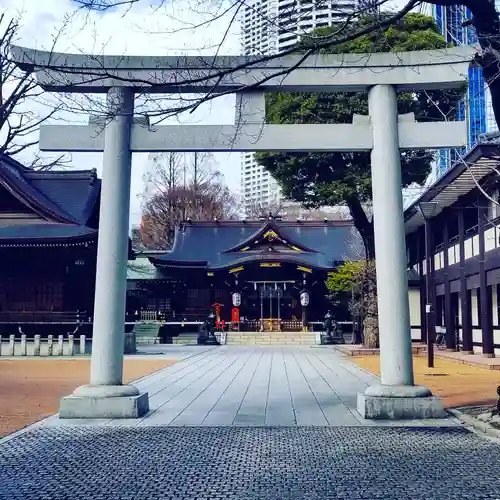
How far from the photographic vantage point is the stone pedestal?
8.09 meters

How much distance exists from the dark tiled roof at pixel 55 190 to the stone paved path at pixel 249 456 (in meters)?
17.4

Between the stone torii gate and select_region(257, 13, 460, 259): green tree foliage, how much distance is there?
32.7ft

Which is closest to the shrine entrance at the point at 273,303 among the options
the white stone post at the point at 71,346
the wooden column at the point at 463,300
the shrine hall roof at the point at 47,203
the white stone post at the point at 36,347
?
the shrine hall roof at the point at 47,203

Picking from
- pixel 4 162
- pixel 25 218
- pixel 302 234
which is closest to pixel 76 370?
pixel 25 218

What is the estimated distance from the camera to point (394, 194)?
335 inches

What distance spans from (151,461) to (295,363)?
41.2 feet

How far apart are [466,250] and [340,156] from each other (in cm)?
592

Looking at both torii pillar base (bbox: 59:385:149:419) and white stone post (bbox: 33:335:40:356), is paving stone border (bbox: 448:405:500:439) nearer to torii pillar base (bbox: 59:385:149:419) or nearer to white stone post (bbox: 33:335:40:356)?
torii pillar base (bbox: 59:385:149:419)

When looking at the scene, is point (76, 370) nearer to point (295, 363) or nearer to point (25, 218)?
point (295, 363)

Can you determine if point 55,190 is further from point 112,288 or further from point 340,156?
point 112,288

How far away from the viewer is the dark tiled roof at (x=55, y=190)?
2511cm

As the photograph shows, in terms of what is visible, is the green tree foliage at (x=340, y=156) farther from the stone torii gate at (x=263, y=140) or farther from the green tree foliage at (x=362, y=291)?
the stone torii gate at (x=263, y=140)

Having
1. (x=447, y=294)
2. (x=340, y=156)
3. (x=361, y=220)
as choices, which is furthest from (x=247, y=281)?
(x=340, y=156)

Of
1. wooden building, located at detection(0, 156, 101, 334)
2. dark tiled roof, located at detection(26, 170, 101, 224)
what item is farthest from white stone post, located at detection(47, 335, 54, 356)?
dark tiled roof, located at detection(26, 170, 101, 224)
